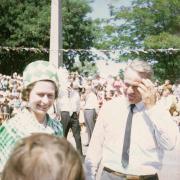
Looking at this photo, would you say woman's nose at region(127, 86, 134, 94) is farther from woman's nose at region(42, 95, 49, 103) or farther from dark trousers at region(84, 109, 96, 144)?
dark trousers at region(84, 109, 96, 144)

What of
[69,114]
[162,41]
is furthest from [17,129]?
[162,41]

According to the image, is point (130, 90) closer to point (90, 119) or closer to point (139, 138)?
point (139, 138)

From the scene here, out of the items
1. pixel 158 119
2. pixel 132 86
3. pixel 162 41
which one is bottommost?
pixel 158 119

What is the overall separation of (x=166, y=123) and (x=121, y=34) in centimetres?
4272

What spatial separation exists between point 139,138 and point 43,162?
249 centimetres

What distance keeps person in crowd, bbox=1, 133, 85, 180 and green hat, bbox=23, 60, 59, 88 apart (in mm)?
1591

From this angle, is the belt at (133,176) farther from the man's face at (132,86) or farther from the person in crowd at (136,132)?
the man's face at (132,86)

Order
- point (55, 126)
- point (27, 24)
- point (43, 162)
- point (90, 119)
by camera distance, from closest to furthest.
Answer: point (43, 162)
point (55, 126)
point (90, 119)
point (27, 24)

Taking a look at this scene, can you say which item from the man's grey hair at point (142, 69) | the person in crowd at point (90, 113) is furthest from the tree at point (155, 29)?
the man's grey hair at point (142, 69)

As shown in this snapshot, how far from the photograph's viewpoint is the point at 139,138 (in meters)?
4.01

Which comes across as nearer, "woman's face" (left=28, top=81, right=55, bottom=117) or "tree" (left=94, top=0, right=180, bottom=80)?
"woman's face" (left=28, top=81, right=55, bottom=117)

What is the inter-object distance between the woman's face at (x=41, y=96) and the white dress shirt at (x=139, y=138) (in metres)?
0.94

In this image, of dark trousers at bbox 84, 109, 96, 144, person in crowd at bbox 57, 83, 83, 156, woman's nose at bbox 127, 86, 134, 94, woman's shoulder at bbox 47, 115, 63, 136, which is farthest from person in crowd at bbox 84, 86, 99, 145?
woman's shoulder at bbox 47, 115, 63, 136

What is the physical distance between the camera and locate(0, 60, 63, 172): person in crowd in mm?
3172
